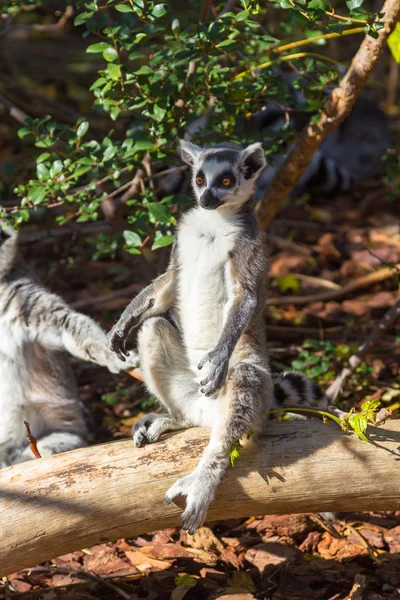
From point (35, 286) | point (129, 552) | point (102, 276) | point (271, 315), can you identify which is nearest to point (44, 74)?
point (102, 276)

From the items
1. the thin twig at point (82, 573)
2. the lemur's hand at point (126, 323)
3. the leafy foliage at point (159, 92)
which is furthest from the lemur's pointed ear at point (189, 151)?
the thin twig at point (82, 573)

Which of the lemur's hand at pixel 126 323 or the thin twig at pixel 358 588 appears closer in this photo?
the thin twig at pixel 358 588

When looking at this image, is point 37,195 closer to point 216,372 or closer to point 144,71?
point 144,71

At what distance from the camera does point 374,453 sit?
326cm

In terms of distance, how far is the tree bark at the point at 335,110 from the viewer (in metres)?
3.90

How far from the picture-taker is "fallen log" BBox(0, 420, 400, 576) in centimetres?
316

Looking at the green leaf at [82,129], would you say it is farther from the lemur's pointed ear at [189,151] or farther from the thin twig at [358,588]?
the thin twig at [358,588]

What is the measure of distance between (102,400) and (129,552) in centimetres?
159

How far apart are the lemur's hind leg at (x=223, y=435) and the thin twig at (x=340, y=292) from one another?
3.02 meters

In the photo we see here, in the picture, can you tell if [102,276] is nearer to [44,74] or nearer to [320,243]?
[320,243]

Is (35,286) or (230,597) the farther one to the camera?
(35,286)

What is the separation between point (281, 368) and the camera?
17.7ft

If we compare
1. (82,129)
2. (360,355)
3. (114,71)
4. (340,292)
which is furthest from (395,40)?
(340,292)

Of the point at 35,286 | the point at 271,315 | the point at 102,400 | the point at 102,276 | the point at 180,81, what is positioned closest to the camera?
the point at 180,81
